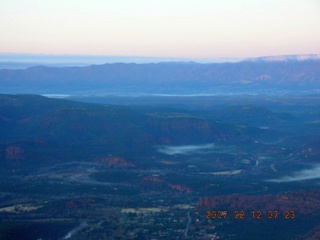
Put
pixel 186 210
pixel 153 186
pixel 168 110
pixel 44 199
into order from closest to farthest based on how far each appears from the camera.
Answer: pixel 186 210
pixel 44 199
pixel 153 186
pixel 168 110

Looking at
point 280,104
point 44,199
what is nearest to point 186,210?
point 44,199

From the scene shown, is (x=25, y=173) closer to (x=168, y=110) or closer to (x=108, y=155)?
(x=108, y=155)

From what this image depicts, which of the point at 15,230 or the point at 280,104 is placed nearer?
the point at 15,230

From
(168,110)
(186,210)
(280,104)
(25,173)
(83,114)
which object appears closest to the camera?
(186,210)

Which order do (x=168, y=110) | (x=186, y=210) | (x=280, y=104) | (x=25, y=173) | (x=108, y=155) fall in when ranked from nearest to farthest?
1. (x=186, y=210)
2. (x=25, y=173)
3. (x=108, y=155)
4. (x=168, y=110)
5. (x=280, y=104)

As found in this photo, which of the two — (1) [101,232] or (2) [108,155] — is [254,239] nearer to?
(1) [101,232]

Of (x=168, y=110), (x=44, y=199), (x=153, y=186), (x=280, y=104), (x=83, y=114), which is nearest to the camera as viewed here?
(x=44, y=199)

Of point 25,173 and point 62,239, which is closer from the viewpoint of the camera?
point 62,239

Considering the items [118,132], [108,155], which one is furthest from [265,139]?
[108,155]

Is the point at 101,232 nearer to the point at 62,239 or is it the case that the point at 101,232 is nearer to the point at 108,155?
the point at 62,239
